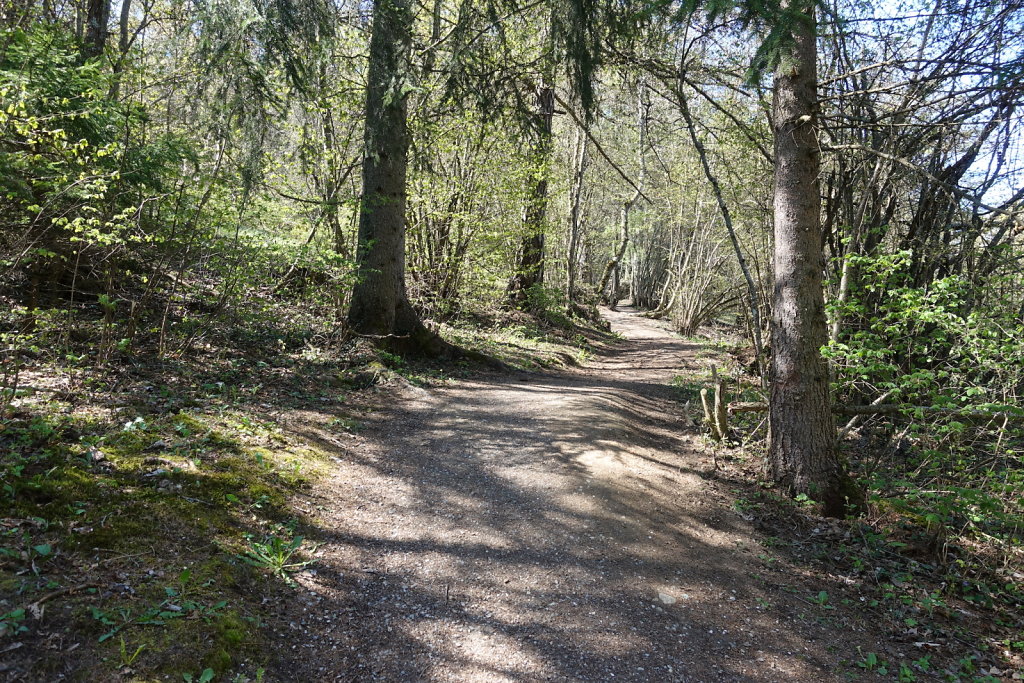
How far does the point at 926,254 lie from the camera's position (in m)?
6.93

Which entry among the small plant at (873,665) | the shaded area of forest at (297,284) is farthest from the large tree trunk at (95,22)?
the small plant at (873,665)

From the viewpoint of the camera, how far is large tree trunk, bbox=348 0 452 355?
724 centimetres

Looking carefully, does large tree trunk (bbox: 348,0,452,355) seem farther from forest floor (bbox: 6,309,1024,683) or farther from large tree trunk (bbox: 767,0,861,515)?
large tree trunk (bbox: 767,0,861,515)

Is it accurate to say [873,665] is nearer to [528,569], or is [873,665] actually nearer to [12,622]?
[528,569]

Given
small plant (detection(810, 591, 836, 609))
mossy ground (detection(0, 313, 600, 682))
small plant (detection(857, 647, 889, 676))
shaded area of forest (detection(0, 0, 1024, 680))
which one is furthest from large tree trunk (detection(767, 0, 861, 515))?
mossy ground (detection(0, 313, 600, 682))

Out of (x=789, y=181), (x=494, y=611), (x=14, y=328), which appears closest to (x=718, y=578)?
(x=494, y=611)

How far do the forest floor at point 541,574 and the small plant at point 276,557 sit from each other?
0.44 feet

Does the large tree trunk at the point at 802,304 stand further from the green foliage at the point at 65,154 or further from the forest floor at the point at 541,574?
the green foliage at the point at 65,154

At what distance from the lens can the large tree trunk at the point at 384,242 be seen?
724 centimetres

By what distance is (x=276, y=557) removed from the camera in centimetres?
331

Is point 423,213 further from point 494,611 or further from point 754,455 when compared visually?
point 494,611

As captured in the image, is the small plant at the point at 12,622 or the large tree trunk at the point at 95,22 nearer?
the small plant at the point at 12,622

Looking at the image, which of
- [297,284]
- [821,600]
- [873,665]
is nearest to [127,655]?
[873,665]

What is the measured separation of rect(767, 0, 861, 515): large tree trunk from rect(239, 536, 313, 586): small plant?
459cm
